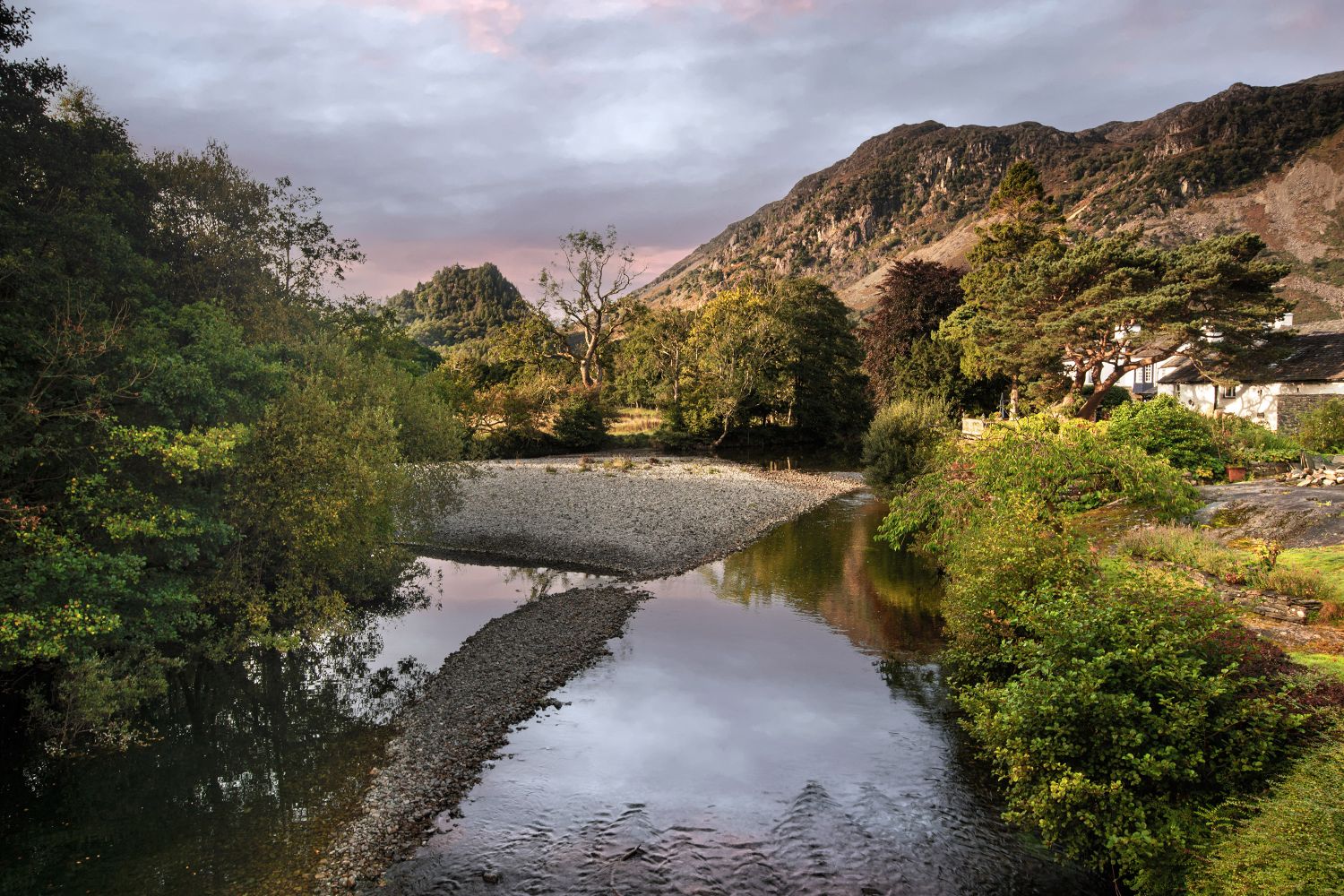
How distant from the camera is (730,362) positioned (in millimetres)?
58625

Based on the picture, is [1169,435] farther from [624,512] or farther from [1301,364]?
[1301,364]

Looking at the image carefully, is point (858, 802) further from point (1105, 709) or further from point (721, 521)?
point (721, 521)

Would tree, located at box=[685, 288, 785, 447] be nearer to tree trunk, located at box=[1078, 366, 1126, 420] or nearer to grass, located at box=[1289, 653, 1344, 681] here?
tree trunk, located at box=[1078, 366, 1126, 420]

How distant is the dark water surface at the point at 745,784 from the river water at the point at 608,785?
43 millimetres

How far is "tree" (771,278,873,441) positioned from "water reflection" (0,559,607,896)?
48697mm

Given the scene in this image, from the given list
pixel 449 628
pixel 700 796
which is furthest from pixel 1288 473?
pixel 449 628

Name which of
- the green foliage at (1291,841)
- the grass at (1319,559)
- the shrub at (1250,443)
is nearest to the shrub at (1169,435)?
the shrub at (1250,443)

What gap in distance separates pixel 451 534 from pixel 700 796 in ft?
70.1

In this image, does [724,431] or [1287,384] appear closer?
[1287,384]

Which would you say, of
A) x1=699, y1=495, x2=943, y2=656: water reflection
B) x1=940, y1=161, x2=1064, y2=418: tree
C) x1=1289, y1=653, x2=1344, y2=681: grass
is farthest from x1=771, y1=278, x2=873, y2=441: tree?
x1=1289, y1=653, x2=1344, y2=681: grass

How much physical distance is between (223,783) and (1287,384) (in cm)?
5132

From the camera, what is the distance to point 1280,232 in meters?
132

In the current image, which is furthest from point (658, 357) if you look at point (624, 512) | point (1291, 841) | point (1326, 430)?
point (1291, 841)

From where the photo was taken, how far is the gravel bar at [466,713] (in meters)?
10.4
